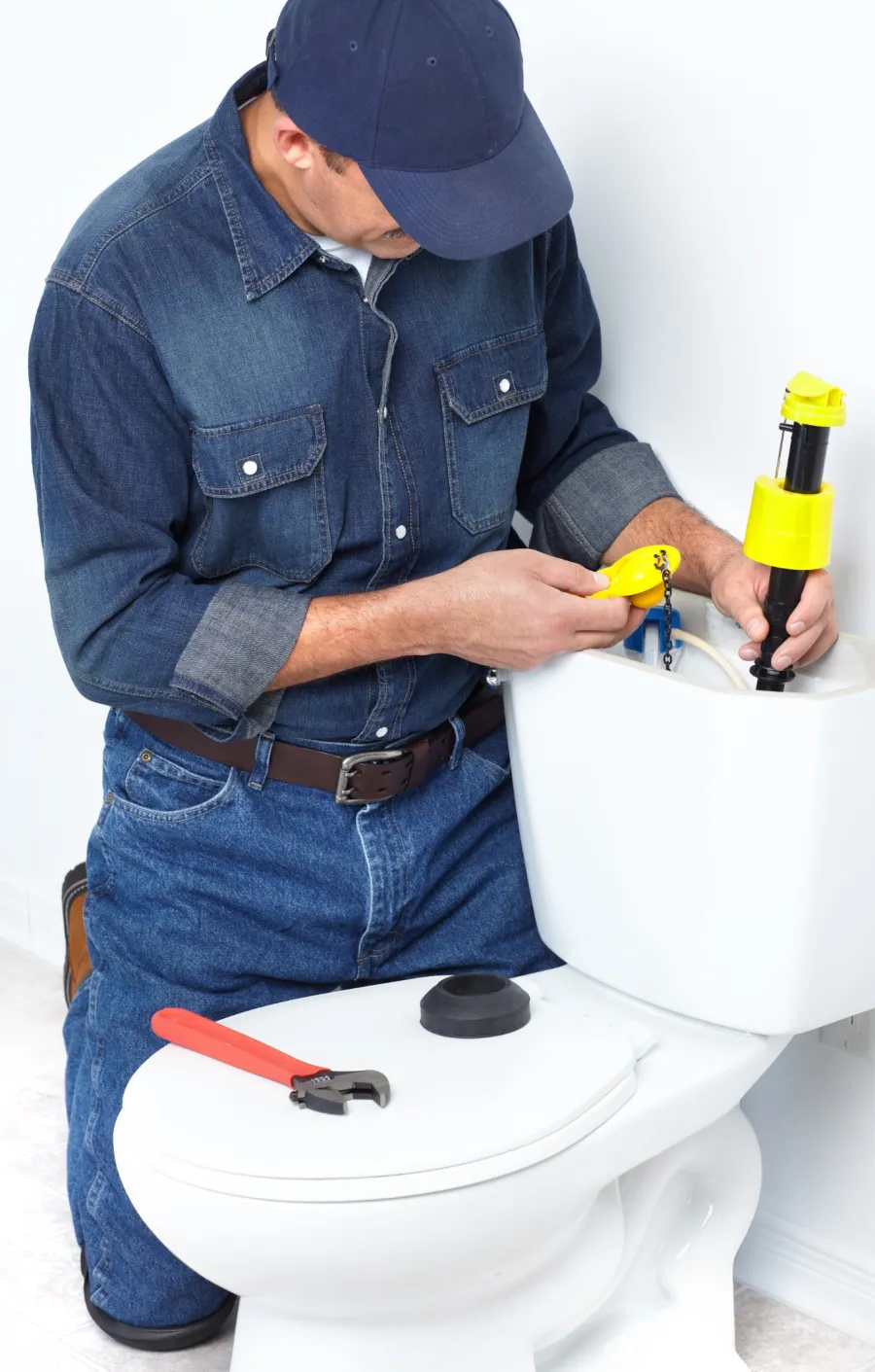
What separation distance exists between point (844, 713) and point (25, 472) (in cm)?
134

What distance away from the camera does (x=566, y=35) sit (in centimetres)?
143

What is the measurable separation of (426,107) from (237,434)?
0.30m

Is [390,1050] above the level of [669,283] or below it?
below

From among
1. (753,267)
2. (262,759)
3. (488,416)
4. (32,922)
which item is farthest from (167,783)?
(32,922)

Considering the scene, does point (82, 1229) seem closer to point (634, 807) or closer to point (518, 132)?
point (634, 807)

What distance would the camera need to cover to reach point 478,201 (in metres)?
1.13

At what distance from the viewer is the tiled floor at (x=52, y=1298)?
1.42 metres

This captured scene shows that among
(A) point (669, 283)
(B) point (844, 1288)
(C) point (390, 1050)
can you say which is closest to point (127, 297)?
(A) point (669, 283)

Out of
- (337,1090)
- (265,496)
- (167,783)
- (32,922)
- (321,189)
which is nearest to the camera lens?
(337,1090)

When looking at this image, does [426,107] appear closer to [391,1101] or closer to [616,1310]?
[391,1101]

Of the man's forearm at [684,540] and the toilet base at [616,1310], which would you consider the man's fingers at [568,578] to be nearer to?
the man's forearm at [684,540]

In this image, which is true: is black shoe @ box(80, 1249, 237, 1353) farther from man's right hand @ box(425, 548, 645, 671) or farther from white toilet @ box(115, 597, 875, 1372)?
man's right hand @ box(425, 548, 645, 671)

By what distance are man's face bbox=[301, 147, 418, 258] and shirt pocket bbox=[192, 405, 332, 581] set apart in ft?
0.46

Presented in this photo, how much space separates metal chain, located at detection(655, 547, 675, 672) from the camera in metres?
1.23
